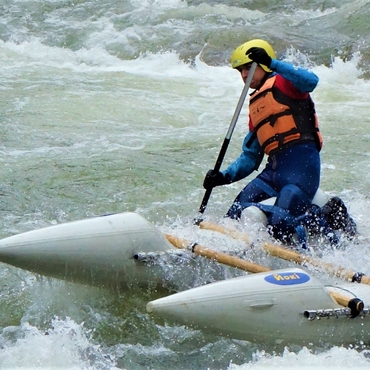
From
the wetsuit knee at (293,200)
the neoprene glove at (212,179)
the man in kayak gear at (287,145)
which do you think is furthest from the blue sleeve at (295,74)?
the neoprene glove at (212,179)

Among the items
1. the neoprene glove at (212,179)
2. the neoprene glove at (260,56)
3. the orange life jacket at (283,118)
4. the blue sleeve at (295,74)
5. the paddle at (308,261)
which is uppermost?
the neoprene glove at (260,56)

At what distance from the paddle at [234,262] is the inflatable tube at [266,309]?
0.04 m

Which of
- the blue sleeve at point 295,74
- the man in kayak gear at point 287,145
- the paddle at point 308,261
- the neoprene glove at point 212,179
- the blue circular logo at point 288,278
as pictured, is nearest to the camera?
the blue circular logo at point 288,278

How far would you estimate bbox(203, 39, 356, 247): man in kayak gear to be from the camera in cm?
472

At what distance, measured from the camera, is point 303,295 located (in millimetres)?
3932

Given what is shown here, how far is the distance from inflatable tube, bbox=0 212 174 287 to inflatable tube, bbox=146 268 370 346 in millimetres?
667

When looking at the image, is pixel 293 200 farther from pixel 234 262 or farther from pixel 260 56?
pixel 260 56

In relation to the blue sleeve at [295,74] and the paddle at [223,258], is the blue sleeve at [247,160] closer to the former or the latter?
the blue sleeve at [295,74]

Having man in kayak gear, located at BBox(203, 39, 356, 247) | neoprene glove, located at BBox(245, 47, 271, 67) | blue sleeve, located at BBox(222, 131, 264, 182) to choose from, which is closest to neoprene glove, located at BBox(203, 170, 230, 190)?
blue sleeve, located at BBox(222, 131, 264, 182)

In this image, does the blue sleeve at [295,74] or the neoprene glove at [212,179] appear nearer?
the blue sleeve at [295,74]

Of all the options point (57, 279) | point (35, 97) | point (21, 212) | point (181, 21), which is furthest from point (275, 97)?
point (181, 21)

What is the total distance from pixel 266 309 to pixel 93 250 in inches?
42.7

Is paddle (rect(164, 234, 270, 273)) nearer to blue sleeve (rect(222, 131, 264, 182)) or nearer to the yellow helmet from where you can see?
blue sleeve (rect(222, 131, 264, 182))

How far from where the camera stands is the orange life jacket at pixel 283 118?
482cm
